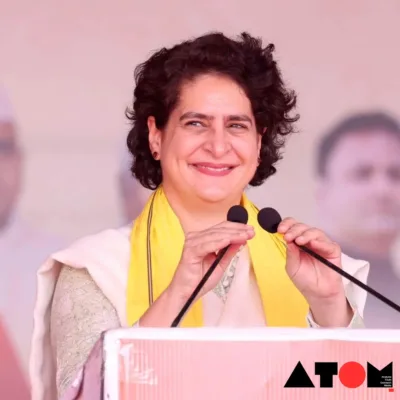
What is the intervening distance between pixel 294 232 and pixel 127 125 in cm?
155

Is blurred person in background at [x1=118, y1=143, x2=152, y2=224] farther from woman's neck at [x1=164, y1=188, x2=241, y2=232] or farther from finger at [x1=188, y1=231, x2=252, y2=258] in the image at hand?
finger at [x1=188, y1=231, x2=252, y2=258]

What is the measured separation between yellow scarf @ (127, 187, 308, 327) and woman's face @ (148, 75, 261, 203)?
0.27 feet

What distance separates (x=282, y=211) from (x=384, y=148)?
37 centimetres

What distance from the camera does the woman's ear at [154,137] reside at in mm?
2033

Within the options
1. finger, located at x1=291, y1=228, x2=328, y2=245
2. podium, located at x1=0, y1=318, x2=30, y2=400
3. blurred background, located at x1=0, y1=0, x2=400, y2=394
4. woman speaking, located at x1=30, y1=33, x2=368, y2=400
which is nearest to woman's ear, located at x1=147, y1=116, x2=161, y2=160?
woman speaking, located at x1=30, y1=33, x2=368, y2=400

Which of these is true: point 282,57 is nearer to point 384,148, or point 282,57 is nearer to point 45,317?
point 384,148

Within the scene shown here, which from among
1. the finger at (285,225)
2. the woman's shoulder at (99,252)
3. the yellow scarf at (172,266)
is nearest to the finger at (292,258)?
the finger at (285,225)

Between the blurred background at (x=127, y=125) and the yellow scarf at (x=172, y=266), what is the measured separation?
3.23 ft

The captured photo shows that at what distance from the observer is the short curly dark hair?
195cm

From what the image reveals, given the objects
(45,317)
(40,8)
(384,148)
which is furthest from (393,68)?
(45,317)

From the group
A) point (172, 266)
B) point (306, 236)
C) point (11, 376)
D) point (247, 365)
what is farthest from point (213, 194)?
point (11, 376)

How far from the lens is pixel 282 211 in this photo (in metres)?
3.06

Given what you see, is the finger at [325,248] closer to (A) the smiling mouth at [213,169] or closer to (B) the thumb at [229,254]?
(B) the thumb at [229,254]

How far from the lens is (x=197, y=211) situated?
6.40 ft
